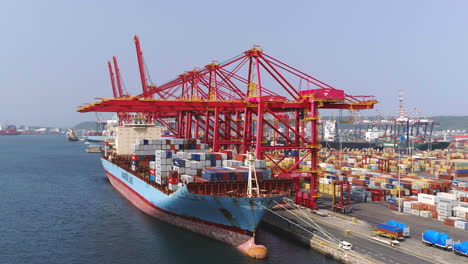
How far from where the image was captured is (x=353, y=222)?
4412cm

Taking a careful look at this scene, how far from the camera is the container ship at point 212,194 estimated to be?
36750mm

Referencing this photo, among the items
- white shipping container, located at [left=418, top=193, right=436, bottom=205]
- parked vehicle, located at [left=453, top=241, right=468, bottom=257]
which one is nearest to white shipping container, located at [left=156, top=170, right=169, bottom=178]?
parked vehicle, located at [left=453, top=241, right=468, bottom=257]

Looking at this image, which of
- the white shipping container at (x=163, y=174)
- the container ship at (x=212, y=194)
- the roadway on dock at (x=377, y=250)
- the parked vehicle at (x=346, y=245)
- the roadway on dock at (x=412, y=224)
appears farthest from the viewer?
the white shipping container at (x=163, y=174)

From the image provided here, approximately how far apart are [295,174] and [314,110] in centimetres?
897

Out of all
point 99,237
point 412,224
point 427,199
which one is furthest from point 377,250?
point 99,237

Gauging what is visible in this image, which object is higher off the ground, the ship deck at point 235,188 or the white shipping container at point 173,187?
the ship deck at point 235,188

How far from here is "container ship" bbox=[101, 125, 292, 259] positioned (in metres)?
36.8

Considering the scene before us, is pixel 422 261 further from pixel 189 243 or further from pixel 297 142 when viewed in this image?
pixel 297 142

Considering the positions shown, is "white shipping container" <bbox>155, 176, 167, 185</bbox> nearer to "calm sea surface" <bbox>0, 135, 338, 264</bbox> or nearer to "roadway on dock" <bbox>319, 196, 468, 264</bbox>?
"calm sea surface" <bbox>0, 135, 338, 264</bbox>

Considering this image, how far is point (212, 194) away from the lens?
126 ft

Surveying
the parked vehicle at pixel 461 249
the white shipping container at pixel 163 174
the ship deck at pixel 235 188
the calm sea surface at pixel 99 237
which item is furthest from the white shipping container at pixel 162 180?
the parked vehicle at pixel 461 249

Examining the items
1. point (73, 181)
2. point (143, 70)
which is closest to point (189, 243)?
point (73, 181)

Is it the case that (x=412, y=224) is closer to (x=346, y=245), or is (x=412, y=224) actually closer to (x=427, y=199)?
(x=427, y=199)

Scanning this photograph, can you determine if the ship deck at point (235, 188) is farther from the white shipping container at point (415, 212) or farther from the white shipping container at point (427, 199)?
the white shipping container at point (427, 199)
